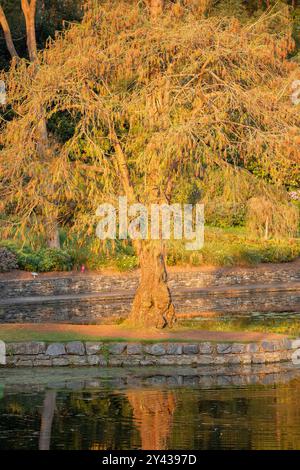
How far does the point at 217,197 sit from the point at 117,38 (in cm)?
396

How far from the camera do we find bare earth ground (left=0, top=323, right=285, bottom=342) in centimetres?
2158

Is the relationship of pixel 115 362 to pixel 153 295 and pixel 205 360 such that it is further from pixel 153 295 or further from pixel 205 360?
pixel 153 295

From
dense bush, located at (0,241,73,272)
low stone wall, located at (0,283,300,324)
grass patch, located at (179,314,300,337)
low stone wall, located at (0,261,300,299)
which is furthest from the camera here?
dense bush, located at (0,241,73,272)

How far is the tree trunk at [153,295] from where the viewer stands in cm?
2319

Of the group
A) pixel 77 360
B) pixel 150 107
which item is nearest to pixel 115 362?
pixel 77 360

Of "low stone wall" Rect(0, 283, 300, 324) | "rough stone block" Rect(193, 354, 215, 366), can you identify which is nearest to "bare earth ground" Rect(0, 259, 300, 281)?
"low stone wall" Rect(0, 283, 300, 324)

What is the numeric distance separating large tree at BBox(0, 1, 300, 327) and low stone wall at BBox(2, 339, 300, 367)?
2.13 meters

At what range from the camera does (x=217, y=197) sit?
23641mm

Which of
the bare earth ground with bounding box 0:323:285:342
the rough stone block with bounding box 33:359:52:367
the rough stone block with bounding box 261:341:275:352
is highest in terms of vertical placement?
the bare earth ground with bounding box 0:323:285:342

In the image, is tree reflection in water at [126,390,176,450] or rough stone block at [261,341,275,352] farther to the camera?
rough stone block at [261,341,275,352]

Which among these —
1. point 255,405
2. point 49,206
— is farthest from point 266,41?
point 255,405

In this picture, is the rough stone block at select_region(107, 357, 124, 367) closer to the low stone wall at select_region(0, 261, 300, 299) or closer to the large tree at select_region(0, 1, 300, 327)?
the large tree at select_region(0, 1, 300, 327)

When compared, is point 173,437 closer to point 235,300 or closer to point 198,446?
point 198,446

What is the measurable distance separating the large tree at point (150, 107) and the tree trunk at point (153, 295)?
0.07ft
